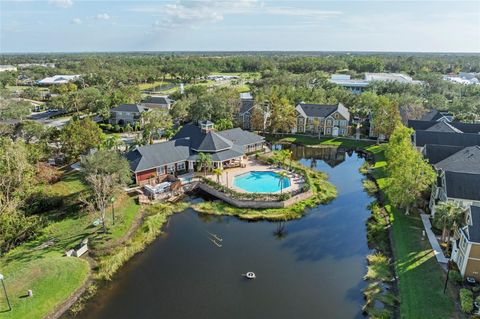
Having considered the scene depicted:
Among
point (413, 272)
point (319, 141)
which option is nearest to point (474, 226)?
point (413, 272)

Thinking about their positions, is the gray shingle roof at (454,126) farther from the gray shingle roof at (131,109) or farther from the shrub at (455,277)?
the gray shingle roof at (131,109)

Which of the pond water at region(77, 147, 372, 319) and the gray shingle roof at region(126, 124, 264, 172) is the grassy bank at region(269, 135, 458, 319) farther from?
the gray shingle roof at region(126, 124, 264, 172)

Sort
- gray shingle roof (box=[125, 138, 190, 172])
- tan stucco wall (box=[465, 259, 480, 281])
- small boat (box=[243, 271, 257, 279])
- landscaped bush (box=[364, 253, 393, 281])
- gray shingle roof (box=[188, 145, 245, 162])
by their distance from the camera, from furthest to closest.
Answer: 1. gray shingle roof (box=[188, 145, 245, 162])
2. gray shingle roof (box=[125, 138, 190, 172])
3. small boat (box=[243, 271, 257, 279])
4. landscaped bush (box=[364, 253, 393, 281])
5. tan stucco wall (box=[465, 259, 480, 281])

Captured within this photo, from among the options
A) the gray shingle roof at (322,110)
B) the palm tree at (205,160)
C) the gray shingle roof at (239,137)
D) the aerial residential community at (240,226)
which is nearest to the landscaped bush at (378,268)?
the aerial residential community at (240,226)

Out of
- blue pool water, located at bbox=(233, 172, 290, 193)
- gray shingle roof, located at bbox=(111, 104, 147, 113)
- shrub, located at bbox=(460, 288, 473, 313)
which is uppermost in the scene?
gray shingle roof, located at bbox=(111, 104, 147, 113)

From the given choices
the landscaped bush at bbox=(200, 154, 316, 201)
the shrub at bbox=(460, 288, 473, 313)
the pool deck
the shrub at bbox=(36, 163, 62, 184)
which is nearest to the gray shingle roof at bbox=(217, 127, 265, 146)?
the pool deck

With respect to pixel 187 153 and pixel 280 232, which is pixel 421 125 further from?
pixel 187 153
